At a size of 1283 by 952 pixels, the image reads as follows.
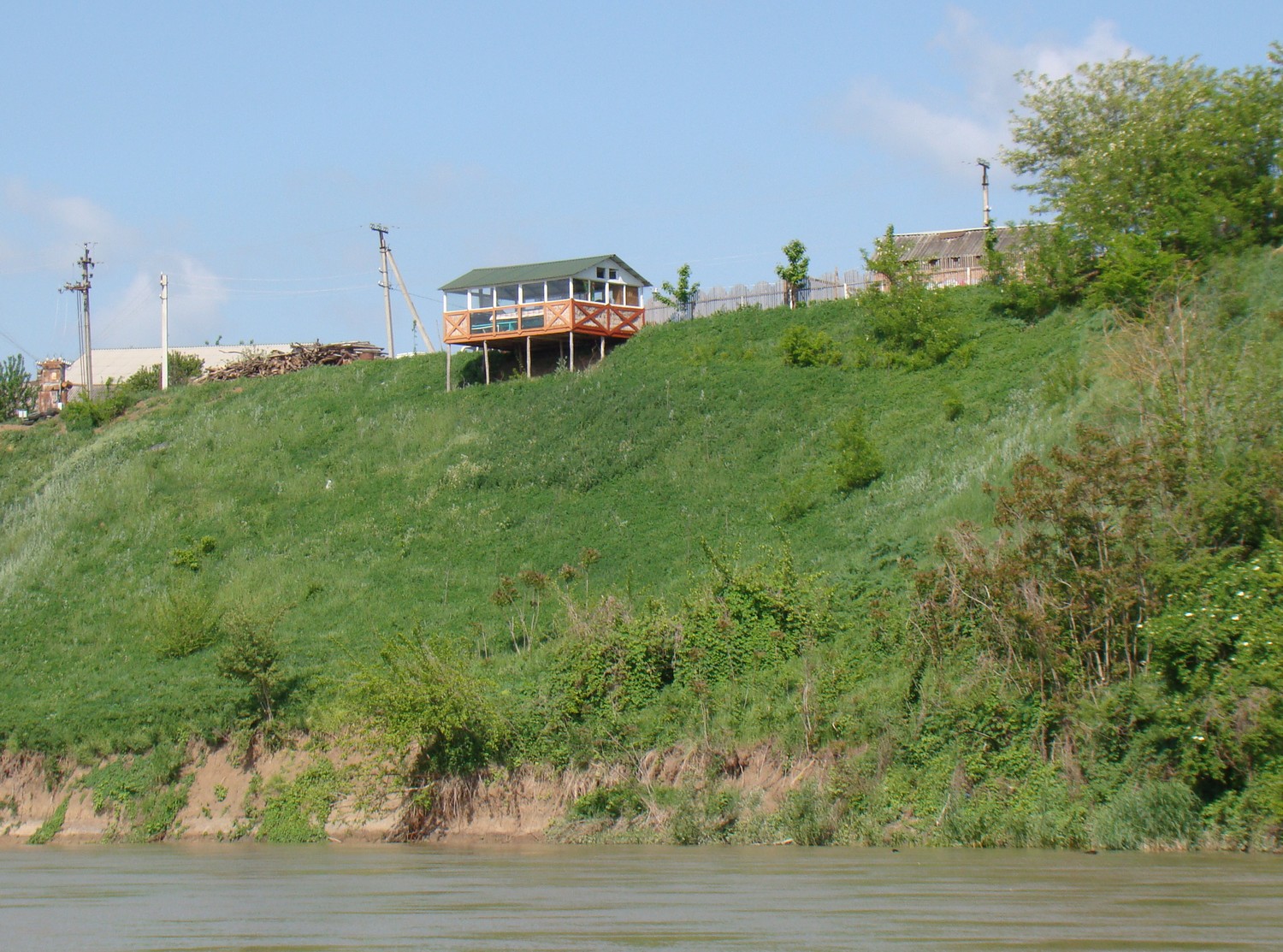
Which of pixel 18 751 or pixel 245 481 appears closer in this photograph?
pixel 18 751

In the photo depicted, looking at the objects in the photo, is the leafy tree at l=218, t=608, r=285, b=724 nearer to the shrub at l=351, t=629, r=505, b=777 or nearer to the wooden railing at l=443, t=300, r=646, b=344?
the shrub at l=351, t=629, r=505, b=777

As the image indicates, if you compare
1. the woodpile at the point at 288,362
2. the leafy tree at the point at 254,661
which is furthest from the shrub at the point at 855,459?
the woodpile at the point at 288,362

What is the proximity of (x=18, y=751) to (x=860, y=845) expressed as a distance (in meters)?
19.3

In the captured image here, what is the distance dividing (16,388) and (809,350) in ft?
192

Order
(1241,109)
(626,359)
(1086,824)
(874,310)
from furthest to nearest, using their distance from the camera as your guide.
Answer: (626,359)
(874,310)
(1241,109)
(1086,824)

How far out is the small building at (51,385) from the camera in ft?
233

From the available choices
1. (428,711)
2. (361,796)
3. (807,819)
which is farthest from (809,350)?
(807,819)

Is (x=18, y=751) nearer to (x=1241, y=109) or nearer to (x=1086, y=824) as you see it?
(x=1086, y=824)

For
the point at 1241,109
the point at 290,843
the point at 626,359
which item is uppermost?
the point at 1241,109

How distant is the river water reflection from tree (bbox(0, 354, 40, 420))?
2639 inches

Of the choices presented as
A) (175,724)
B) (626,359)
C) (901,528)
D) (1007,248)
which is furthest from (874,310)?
(175,724)

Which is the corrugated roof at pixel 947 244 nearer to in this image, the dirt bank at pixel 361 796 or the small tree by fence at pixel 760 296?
the small tree by fence at pixel 760 296

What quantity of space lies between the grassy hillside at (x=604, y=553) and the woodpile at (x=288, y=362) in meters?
5.61

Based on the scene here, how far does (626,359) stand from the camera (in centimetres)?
4675
